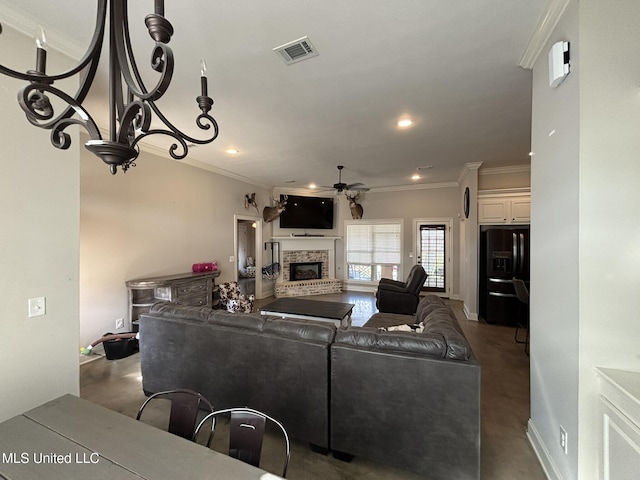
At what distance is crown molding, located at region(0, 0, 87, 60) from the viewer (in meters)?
1.72

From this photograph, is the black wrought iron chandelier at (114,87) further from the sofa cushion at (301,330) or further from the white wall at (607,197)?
the white wall at (607,197)

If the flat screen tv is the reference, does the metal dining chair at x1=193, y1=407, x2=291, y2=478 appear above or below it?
below

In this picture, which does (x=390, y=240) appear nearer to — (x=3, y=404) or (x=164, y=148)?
(x=164, y=148)

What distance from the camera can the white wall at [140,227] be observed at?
3475mm

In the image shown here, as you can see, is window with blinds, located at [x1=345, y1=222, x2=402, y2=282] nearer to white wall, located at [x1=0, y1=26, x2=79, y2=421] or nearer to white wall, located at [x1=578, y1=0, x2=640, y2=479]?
white wall, located at [x1=578, y1=0, x2=640, y2=479]

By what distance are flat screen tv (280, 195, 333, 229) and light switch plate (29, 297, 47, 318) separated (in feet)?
18.9

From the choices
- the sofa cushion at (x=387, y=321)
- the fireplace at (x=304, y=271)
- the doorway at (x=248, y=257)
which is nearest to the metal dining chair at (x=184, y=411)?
the sofa cushion at (x=387, y=321)

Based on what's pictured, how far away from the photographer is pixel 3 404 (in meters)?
1.66

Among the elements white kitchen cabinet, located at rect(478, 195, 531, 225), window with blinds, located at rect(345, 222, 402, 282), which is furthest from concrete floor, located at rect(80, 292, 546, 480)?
window with blinds, located at rect(345, 222, 402, 282)

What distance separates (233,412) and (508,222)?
5.38 metres

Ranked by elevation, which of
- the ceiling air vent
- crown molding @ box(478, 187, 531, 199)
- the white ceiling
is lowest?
crown molding @ box(478, 187, 531, 199)

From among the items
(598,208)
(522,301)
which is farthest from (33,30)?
(522,301)

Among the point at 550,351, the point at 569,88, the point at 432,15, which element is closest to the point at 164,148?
the point at 432,15

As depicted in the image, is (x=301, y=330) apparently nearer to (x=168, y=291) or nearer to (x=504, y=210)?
(x=168, y=291)
